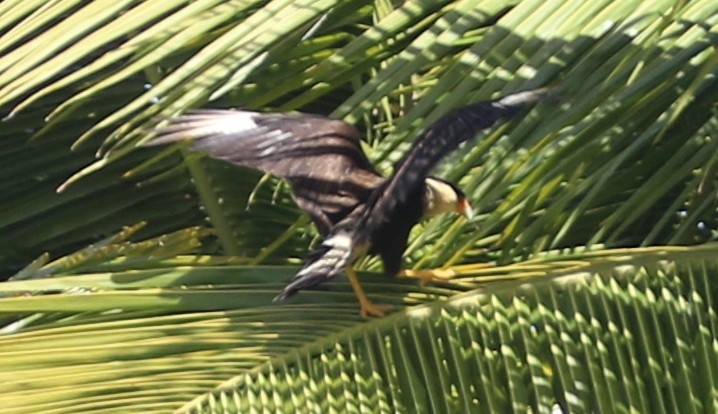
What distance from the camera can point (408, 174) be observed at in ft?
4.36

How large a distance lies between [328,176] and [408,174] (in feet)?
1.26

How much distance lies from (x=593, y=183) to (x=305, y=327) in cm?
37

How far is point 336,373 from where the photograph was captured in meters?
1.43

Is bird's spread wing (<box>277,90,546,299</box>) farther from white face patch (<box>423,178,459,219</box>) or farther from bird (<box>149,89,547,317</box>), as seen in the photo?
white face patch (<box>423,178,459,219</box>)

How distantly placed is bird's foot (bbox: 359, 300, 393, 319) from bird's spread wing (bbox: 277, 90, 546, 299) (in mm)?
55

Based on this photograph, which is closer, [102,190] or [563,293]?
[563,293]

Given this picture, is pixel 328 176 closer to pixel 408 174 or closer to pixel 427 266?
pixel 427 266

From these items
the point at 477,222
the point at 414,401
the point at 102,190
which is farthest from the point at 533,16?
the point at 102,190

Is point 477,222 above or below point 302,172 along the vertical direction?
below

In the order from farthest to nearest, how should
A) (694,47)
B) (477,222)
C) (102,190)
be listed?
(102,190)
(477,222)
(694,47)

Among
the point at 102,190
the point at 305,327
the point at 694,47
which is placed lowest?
the point at 305,327

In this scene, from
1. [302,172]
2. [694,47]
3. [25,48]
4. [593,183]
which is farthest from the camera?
[302,172]

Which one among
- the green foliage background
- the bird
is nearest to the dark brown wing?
the bird

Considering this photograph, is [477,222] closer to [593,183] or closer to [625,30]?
[593,183]
